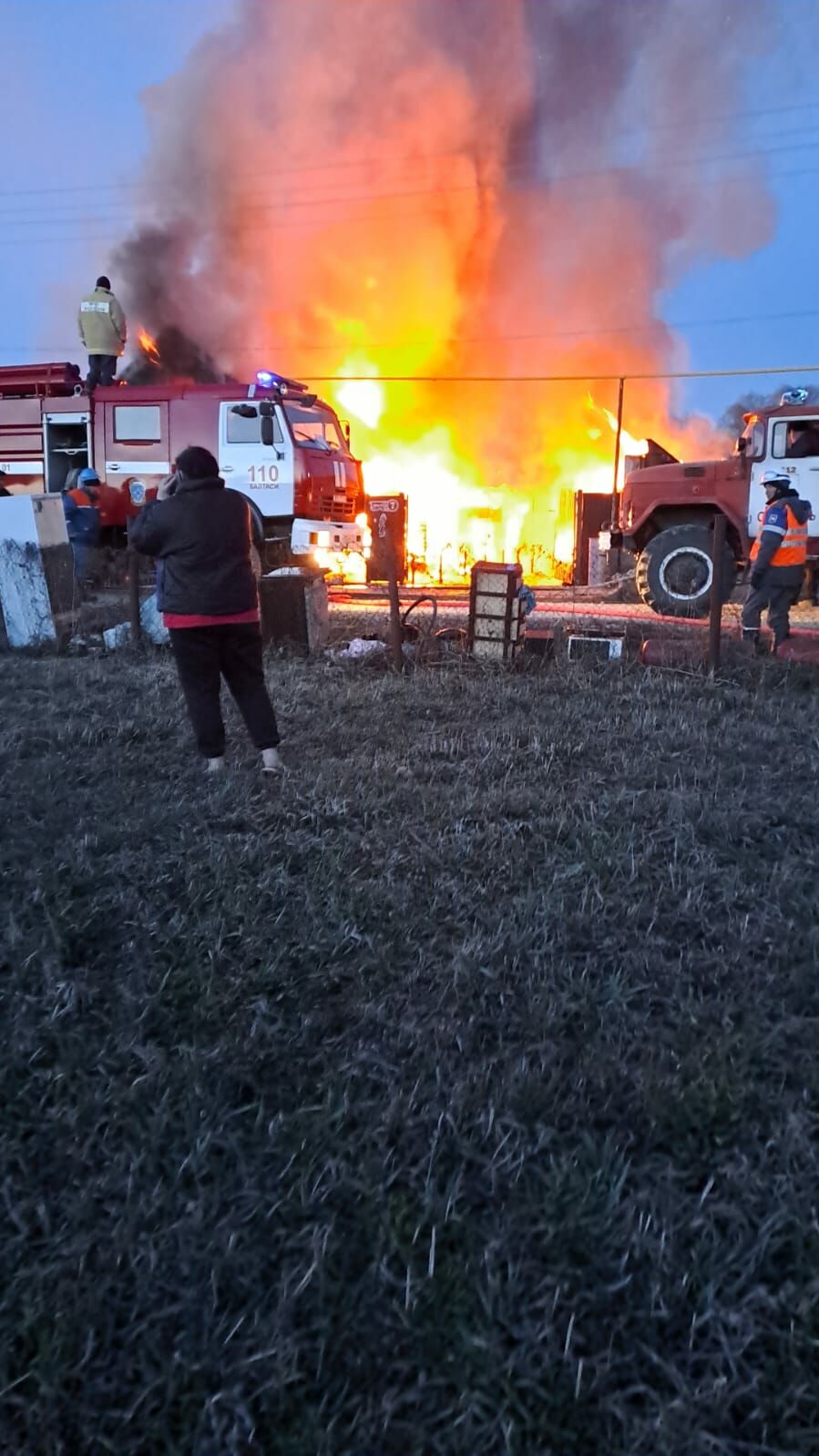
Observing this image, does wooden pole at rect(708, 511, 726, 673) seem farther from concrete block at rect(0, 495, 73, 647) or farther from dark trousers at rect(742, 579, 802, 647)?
concrete block at rect(0, 495, 73, 647)

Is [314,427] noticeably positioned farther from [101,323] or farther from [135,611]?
[135,611]

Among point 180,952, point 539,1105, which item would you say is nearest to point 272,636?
point 180,952

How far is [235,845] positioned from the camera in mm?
3574

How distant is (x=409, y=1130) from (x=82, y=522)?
10.8 metres

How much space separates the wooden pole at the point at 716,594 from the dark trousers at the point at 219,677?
11.4 ft

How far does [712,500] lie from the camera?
10.9 m

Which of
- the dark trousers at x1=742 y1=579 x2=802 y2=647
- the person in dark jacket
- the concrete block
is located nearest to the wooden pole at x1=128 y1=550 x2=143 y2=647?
the concrete block

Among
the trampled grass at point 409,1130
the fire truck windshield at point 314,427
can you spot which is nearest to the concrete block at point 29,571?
the fire truck windshield at point 314,427

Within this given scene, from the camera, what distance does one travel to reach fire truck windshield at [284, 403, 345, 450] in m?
12.8

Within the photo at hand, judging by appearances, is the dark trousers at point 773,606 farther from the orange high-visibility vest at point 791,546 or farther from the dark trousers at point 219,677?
the dark trousers at point 219,677

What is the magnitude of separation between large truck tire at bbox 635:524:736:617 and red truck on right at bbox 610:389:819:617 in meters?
0.01

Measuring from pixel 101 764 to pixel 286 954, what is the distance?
2.38 meters

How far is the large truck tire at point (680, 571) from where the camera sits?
10.5 metres

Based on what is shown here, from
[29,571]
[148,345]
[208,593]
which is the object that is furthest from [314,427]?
[148,345]
